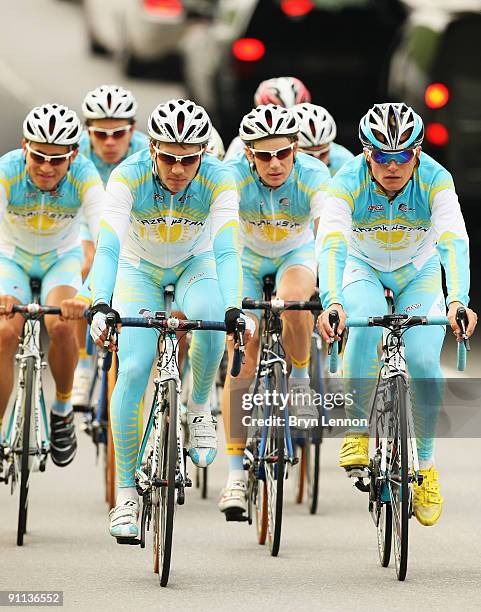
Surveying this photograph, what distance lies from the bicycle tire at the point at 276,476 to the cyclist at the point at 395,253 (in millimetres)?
370

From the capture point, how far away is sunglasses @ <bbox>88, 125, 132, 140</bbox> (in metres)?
13.5

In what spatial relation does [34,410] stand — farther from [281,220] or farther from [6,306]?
[281,220]

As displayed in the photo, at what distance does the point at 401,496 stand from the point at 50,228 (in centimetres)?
347

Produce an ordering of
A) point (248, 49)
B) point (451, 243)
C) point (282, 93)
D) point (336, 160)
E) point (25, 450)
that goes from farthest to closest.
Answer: point (248, 49) → point (282, 93) → point (336, 160) → point (25, 450) → point (451, 243)

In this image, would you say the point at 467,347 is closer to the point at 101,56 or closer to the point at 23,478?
the point at 23,478

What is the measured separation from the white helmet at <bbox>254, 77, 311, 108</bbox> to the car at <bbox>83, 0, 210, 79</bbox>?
465 inches

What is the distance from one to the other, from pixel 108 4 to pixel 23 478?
59.9 feet

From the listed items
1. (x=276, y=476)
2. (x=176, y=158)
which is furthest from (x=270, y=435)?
(x=176, y=158)

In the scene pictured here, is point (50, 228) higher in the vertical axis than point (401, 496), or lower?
higher

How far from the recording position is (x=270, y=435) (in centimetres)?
1072

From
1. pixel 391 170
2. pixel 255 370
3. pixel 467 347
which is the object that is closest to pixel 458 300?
pixel 467 347

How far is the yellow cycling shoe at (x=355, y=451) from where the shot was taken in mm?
10148

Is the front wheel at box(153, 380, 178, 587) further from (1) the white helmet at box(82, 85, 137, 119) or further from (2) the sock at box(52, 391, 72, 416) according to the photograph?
(1) the white helmet at box(82, 85, 137, 119)

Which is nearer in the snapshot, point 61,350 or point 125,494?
point 125,494
